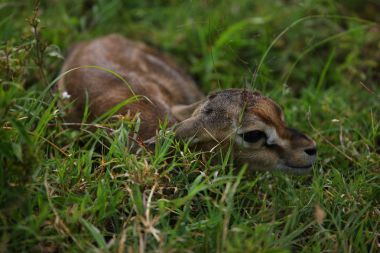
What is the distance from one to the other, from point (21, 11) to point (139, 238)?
406 cm

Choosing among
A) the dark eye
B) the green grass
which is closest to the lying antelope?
the dark eye

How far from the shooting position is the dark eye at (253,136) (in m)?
4.25

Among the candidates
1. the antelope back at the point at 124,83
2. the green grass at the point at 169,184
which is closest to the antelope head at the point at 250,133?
the green grass at the point at 169,184

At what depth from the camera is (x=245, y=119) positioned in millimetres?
4238

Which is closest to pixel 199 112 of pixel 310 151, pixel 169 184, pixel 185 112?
pixel 185 112

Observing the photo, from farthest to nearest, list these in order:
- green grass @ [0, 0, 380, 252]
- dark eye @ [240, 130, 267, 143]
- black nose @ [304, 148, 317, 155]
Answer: black nose @ [304, 148, 317, 155] < dark eye @ [240, 130, 267, 143] < green grass @ [0, 0, 380, 252]

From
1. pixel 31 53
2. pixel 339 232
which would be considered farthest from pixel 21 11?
pixel 339 232

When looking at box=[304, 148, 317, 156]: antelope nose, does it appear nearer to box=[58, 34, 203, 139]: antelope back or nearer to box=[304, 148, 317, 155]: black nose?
box=[304, 148, 317, 155]: black nose

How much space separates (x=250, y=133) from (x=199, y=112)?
0.46 m

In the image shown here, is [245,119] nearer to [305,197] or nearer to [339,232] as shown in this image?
[305,197]

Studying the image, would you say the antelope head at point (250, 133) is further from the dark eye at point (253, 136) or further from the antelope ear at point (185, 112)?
the antelope ear at point (185, 112)

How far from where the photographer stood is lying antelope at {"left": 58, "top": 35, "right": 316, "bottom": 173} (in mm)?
4270

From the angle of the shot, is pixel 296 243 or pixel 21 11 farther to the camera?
pixel 21 11

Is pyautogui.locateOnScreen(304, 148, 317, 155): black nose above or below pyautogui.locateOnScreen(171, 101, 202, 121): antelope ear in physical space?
below
